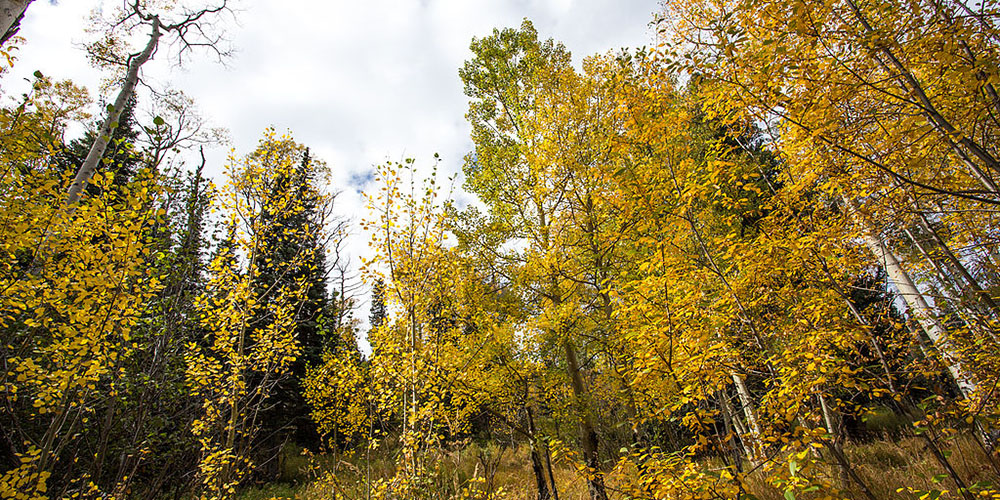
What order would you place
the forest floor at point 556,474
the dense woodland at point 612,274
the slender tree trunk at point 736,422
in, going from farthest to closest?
1. the forest floor at point 556,474
2. the slender tree trunk at point 736,422
3. the dense woodland at point 612,274

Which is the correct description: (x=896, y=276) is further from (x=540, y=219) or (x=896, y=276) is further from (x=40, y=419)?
(x=40, y=419)

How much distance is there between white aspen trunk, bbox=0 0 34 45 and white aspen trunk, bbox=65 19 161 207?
0.68 m

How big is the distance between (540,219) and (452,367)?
3.00m

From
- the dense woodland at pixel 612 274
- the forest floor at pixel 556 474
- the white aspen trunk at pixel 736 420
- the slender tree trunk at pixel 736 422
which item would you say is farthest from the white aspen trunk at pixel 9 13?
the slender tree trunk at pixel 736 422

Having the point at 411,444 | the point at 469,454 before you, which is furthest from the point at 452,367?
the point at 469,454

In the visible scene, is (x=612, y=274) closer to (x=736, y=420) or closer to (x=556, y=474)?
(x=736, y=420)

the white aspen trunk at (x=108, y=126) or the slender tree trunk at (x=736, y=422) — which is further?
the white aspen trunk at (x=108, y=126)

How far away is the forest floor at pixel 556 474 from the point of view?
12.7 ft

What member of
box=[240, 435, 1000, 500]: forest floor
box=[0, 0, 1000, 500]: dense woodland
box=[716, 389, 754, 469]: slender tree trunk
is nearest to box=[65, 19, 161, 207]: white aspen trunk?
box=[0, 0, 1000, 500]: dense woodland

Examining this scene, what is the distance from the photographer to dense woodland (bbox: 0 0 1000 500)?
232 centimetres

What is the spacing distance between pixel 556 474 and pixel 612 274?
6.63m

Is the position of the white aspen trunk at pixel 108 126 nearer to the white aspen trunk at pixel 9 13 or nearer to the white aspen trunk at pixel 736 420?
the white aspen trunk at pixel 9 13

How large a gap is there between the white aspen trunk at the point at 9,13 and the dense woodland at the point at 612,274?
2 cm

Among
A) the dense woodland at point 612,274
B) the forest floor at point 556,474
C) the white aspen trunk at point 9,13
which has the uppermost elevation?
the white aspen trunk at point 9,13
